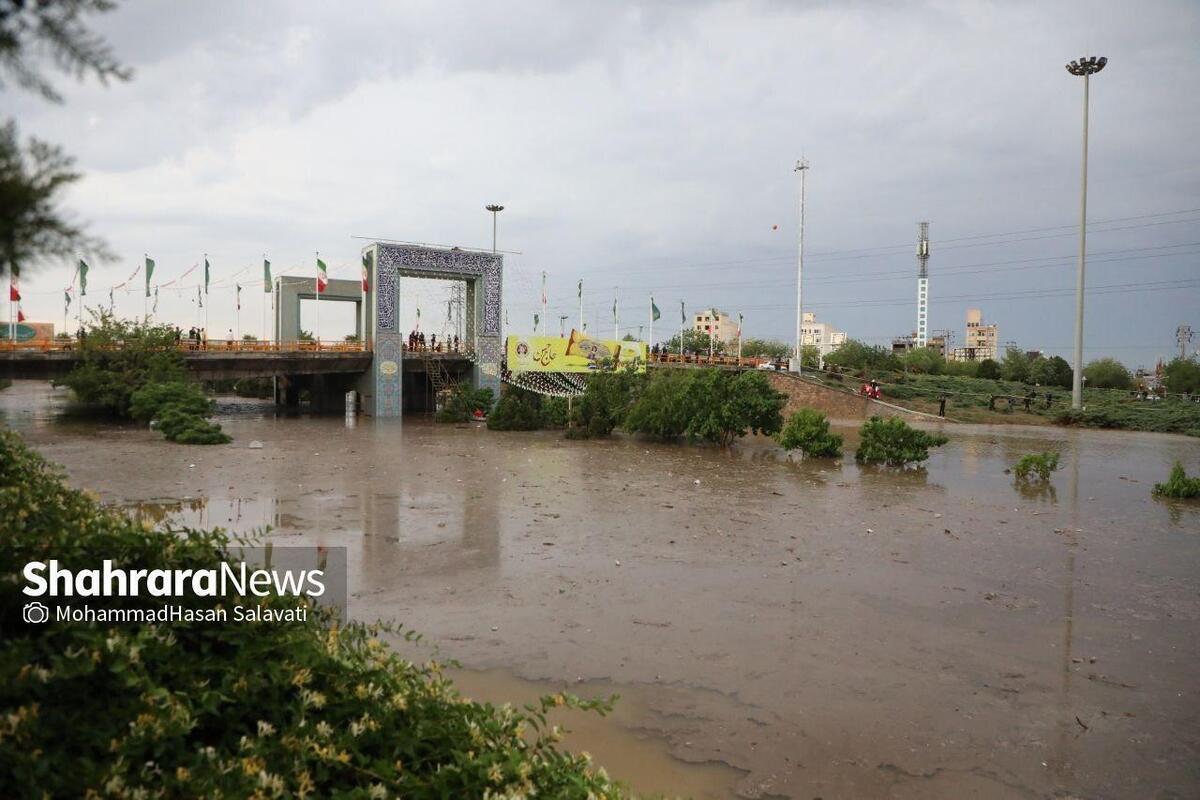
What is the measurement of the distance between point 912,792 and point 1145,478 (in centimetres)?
1718

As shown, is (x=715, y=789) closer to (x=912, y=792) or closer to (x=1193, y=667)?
(x=912, y=792)

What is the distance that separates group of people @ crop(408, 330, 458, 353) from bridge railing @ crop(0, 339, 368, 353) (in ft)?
8.52

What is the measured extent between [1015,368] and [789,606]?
59071mm

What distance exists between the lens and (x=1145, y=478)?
17.8 metres

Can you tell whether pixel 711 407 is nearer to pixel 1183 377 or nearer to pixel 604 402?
pixel 604 402

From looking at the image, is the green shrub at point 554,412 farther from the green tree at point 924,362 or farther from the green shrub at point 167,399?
the green tree at point 924,362

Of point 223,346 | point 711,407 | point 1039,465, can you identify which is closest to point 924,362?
point 711,407

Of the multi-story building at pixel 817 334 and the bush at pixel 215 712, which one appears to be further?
the multi-story building at pixel 817 334

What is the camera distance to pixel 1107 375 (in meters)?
61.5

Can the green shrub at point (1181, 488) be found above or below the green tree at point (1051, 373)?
below

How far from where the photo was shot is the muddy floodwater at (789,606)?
4.70 metres

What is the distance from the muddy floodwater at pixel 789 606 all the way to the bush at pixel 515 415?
32.9 feet

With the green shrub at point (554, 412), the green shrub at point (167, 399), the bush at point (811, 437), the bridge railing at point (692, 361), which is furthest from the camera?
the bridge railing at point (692, 361)

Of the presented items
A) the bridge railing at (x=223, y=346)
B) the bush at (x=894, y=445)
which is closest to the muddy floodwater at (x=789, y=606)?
the bush at (x=894, y=445)
